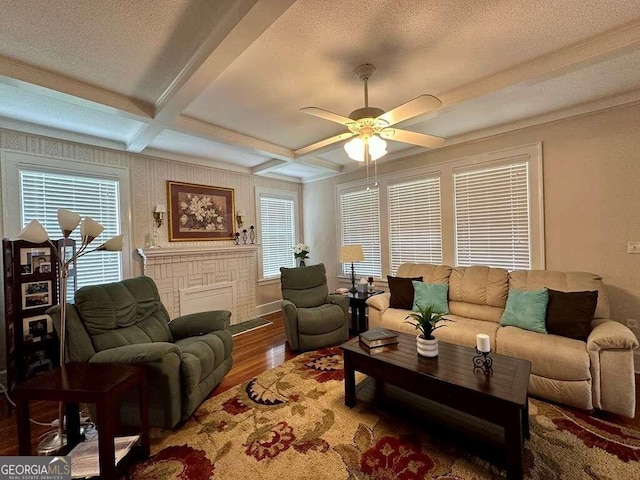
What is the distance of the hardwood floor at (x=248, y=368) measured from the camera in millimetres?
2042

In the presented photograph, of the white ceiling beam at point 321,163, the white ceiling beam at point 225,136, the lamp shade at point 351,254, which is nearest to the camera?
the white ceiling beam at point 225,136

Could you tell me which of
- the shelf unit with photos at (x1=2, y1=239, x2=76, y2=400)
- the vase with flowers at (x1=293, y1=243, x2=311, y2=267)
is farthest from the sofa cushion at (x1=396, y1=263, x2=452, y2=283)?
the shelf unit with photos at (x1=2, y1=239, x2=76, y2=400)

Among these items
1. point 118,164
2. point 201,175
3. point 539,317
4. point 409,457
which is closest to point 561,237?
point 539,317

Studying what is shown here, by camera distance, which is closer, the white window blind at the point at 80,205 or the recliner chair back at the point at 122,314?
the recliner chair back at the point at 122,314

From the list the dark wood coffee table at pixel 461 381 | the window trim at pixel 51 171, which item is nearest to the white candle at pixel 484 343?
the dark wood coffee table at pixel 461 381

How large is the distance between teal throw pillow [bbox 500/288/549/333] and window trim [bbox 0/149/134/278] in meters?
4.22

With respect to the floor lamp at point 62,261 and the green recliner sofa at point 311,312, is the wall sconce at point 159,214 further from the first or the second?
the floor lamp at point 62,261

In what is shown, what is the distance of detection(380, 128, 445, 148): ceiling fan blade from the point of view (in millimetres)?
2338

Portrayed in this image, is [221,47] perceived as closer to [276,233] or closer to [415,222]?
[415,222]

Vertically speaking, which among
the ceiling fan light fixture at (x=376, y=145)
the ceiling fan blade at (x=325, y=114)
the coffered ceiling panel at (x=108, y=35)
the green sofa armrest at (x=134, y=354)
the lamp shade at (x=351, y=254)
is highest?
the coffered ceiling panel at (x=108, y=35)

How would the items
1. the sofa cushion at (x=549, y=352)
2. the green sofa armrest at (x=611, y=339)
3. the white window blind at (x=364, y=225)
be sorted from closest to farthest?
the green sofa armrest at (x=611, y=339)
the sofa cushion at (x=549, y=352)
the white window blind at (x=364, y=225)

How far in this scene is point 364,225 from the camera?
16.3 feet

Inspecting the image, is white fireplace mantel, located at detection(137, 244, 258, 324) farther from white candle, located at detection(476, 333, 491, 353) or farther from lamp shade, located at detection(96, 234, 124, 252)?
white candle, located at detection(476, 333, 491, 353)

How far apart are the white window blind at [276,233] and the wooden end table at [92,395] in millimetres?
3483
